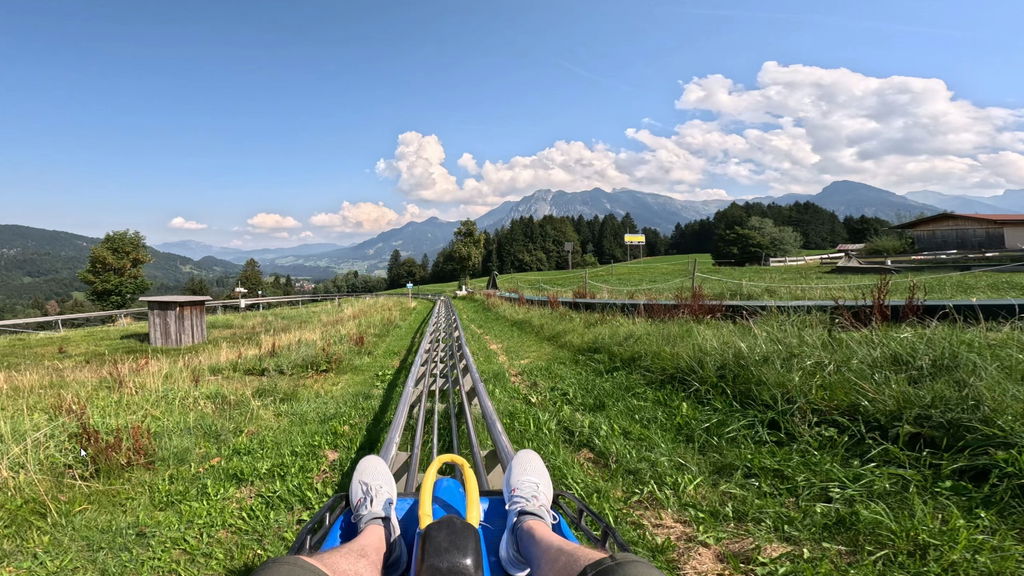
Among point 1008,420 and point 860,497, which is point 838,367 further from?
point 860,497

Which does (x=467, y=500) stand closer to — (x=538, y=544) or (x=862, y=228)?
(x=538, y=544)

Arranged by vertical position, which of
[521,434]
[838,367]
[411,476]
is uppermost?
[838,367]

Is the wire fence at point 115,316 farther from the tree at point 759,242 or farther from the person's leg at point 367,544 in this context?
the tree at point 759,242

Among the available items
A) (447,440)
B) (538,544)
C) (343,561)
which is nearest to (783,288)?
(447,440)

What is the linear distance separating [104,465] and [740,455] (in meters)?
4.98

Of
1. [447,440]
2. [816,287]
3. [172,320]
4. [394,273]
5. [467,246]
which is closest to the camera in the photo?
[447,440]

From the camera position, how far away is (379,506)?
2117 millimetres

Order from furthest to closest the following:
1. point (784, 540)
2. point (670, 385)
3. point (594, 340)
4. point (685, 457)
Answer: point (594, 340) < point (670, 385) < point (685, 457) < point (784, 540)

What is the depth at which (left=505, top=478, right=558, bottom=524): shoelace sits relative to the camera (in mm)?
2092

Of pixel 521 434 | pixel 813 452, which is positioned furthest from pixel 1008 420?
pixel 521 434

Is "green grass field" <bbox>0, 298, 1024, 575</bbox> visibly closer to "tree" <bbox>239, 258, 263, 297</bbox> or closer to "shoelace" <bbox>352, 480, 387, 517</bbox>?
"shoelace" <bbox>352, 480, 387, 517</bbox>

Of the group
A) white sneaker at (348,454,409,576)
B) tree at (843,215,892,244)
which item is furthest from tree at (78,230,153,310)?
tree at (843,215,892,244)

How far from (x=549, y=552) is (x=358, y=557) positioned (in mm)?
796

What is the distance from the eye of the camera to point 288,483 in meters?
3.32
